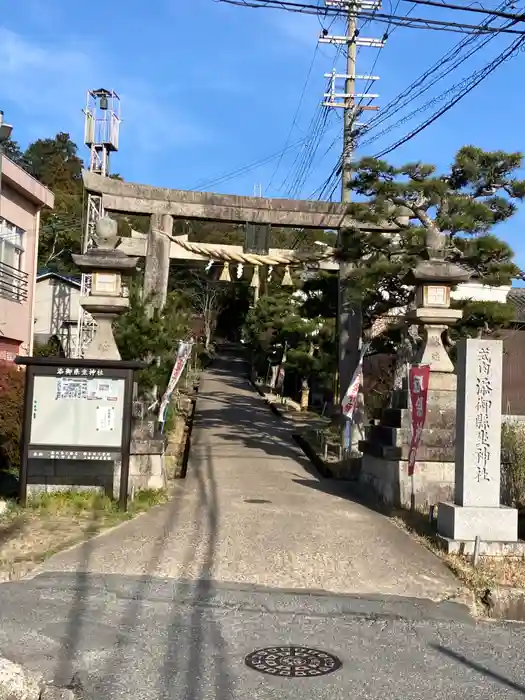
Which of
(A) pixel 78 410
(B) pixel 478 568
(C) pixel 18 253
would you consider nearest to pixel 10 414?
(A) pixel 78 410

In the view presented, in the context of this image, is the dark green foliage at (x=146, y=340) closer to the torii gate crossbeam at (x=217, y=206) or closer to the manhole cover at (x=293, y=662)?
the torii gate crossbeam at (x=217, y=206)

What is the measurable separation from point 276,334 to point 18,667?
3053cm

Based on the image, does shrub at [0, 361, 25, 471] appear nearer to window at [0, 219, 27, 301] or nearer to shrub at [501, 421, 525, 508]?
window at [0, 219, 27, 301]

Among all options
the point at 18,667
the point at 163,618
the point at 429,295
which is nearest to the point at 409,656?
the point at 163,618

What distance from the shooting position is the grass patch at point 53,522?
7898 millimetres

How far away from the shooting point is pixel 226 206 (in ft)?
56.8

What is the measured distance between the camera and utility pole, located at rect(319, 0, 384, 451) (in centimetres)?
1797

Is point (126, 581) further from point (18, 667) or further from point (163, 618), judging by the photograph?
point (18, 667)

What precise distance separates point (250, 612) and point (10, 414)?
7.27m

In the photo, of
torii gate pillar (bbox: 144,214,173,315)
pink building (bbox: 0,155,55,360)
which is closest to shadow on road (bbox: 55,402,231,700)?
torii gate pillar (bbox: 144,214,173,315)

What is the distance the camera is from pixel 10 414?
40.4 ft

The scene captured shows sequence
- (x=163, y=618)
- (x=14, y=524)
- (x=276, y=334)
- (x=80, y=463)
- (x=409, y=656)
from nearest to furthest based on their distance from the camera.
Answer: (x=409, y=656), (x=163, y=618), (x=14, y=524), (x=80, y=463), (x=276, y=334)

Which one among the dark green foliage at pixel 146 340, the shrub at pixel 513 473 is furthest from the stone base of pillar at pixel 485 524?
the dark green foliage at pixel 146 340

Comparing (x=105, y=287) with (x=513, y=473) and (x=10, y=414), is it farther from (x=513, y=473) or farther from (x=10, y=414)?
(x=513, y=473)
